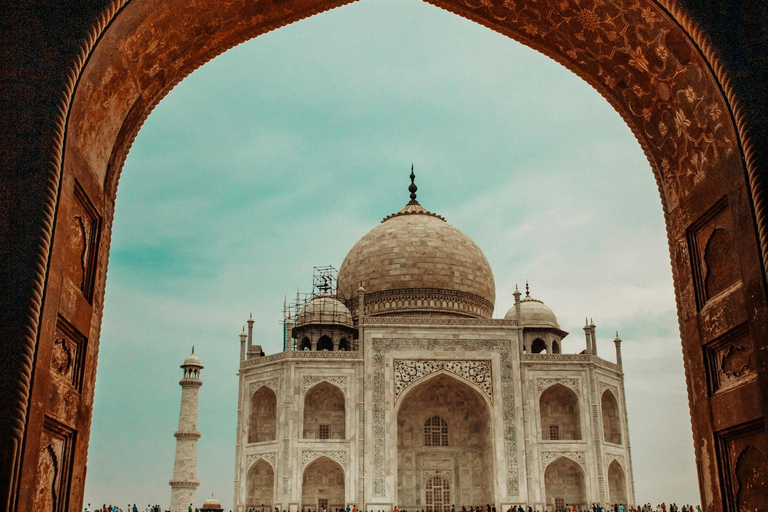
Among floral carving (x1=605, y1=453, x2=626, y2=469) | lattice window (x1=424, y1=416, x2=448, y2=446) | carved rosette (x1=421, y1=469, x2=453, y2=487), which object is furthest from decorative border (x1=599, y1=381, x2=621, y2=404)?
carved rosette (x1=421, y1=469, x2=453, y2=487)

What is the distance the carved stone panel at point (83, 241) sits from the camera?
536 centimetres

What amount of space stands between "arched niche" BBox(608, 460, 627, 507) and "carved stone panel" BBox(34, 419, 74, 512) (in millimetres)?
23329

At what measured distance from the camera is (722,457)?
5406 mm

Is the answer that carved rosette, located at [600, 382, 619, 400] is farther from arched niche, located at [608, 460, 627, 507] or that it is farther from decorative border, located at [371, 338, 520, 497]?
decorative border, located at [371, 338, 520, 497]

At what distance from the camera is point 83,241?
220 inches

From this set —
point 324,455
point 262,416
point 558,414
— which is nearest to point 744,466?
point 324,455

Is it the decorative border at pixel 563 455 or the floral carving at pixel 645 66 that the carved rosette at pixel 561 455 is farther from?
the floral carving at pixel 645 66

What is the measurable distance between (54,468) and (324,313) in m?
21.9

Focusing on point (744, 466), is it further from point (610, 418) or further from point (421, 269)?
point (421, 269)

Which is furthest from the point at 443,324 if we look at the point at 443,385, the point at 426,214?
the point at 426,214

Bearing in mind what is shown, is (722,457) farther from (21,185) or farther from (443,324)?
(443,324)

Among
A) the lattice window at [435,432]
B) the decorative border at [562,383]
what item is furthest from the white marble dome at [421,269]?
the decorative border at [562,383]

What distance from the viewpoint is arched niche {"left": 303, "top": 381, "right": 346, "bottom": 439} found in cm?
2433

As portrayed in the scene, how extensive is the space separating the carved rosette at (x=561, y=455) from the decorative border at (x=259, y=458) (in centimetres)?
833
